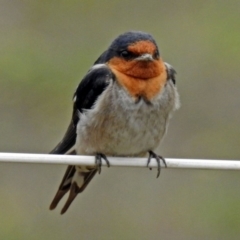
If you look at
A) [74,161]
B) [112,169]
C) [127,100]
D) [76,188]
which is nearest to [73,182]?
[76,188]

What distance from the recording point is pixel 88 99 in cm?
459

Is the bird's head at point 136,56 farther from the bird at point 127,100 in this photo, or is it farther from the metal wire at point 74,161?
the metal wire at point 74,161

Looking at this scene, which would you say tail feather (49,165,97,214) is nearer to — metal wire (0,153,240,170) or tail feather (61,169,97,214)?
tail feather (61,169,97,214)

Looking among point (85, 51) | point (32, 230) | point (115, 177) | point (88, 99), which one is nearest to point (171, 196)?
point (115, 177)

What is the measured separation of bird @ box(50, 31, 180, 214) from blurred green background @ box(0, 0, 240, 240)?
1648mm

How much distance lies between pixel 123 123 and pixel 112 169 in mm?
1976

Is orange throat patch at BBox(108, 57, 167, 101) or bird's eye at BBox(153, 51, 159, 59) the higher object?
bird's eye at BBox(153, 51, 159, 59)

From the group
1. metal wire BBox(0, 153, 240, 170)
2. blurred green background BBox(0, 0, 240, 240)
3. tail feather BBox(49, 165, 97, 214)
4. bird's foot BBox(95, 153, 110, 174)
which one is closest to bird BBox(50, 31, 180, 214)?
bird's foot BBox(95, 153, 110, 174)

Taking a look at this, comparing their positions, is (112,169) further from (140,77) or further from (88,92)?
(140,77)

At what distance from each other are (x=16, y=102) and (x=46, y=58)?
0.62m

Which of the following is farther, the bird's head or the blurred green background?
the blurred green background

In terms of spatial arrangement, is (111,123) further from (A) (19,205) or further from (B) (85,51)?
(B) (85,51)

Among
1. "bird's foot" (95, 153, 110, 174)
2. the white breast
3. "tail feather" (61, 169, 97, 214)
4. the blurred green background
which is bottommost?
the blurred green background

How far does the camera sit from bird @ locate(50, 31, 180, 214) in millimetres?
4453
